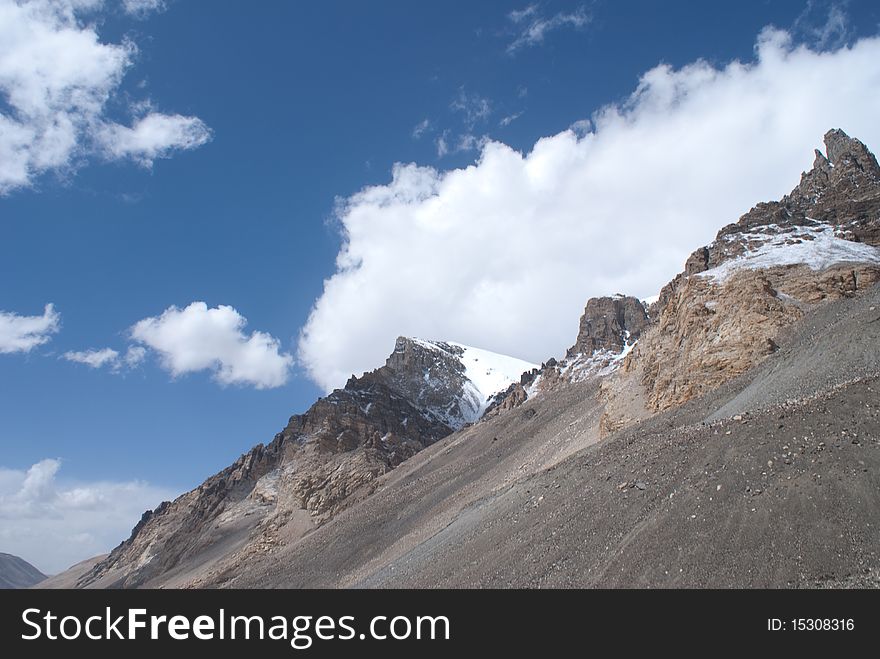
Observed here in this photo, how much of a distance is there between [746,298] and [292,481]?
6791 centimetres

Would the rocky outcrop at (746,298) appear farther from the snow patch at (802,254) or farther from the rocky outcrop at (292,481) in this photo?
the rocky outcrop at (292,481)

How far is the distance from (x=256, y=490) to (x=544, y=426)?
61009 mm

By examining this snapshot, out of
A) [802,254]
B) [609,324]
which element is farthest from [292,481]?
[609,324]

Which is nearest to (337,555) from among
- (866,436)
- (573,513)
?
(573,513)

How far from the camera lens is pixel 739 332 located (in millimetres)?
34062

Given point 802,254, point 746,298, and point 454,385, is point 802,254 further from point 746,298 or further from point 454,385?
point 454,385

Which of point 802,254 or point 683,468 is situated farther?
point 802,254

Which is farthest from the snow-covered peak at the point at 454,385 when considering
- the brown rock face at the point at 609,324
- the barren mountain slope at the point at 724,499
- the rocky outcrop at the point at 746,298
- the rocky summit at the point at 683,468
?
the barren mountain slope at the point at 724,499

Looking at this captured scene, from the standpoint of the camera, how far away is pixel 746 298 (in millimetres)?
35906

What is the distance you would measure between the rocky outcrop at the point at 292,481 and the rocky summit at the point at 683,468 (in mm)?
665

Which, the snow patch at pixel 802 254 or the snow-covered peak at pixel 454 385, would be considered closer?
the snow patch at pixel 802 254

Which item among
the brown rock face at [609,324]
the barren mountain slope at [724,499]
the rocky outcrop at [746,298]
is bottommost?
the barren mountain slope at [724,499]

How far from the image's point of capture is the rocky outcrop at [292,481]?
75.9 m
